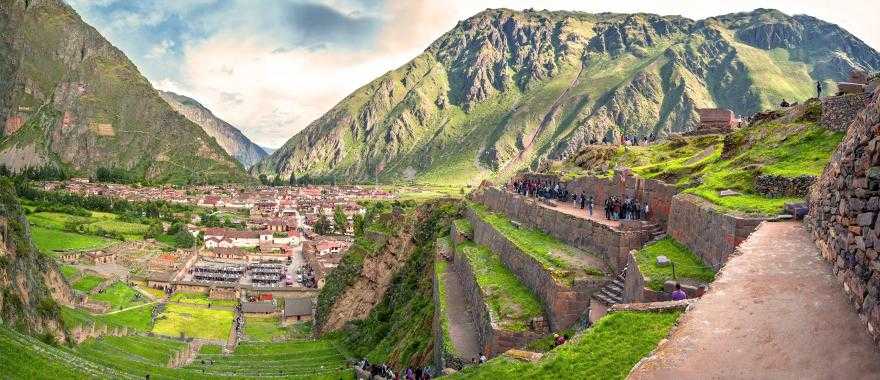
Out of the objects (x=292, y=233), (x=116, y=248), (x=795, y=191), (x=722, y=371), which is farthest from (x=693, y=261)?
(x=292, y=233)

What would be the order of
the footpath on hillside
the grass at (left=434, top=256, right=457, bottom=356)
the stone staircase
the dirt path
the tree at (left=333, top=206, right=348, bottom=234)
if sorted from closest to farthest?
the footpath on hillside < the stone staircase < the dirt path < the grass at (left=434, top=256, right=457, bottom=356) < the tree at (left=333, top=206, right=348, bottom=234)

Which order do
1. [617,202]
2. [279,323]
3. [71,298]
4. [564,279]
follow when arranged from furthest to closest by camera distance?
1. [279,323]
2. [71,298]
3. [617,202]
4. [564,279]

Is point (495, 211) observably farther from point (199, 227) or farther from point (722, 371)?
point (199, 227)

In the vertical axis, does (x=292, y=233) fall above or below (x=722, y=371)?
below

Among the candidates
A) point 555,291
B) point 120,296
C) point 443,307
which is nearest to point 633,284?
point 555,291

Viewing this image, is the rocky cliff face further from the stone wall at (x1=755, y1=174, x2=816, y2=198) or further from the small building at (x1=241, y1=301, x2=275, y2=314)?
the stone wall at (x1=755, y1=174, x2=816, y2=198)

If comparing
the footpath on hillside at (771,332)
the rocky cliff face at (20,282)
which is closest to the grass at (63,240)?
the rocky cliff face at (20,282)

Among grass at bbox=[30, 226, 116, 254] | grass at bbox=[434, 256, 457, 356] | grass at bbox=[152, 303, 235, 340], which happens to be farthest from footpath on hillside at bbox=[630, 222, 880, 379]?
grass at bbox=[30, 226, 116, 254]
